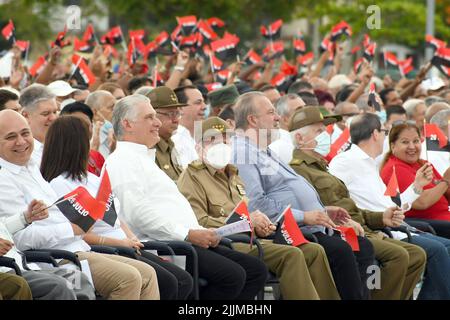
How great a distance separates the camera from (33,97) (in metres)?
9.97

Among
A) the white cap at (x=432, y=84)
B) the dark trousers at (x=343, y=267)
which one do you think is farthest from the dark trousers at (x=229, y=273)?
the white cap at (x=432, y=84)

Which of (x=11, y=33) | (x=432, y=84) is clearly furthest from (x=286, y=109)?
(x=432, y=84)

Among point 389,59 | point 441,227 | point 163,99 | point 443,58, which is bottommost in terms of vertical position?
point 389,59

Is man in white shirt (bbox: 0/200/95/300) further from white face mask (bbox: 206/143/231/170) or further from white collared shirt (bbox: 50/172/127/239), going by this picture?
white face mask (bbox: 206/143/231/170)

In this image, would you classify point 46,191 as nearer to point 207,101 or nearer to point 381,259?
point 381,259

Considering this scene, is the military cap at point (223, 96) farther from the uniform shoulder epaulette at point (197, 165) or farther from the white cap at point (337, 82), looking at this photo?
the white cap at point (337, 82)

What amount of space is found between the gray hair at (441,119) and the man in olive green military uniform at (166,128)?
340cm

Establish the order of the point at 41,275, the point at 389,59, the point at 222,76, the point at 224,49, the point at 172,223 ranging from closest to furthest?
the point at 41,275 < the point at 172,223 < the point at 222,76 < the point at 224,49 < the point at 389,59

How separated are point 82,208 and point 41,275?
0.58 metres

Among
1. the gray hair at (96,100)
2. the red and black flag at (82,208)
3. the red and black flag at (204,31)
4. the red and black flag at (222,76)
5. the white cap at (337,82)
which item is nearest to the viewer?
the red and black flag at (82,208)

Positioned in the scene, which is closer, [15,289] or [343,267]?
[15,289]

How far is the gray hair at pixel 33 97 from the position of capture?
9.83 m

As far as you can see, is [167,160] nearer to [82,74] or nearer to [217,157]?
[217,157]

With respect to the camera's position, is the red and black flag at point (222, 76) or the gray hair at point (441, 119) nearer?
the gray hair at point (441, 119)
